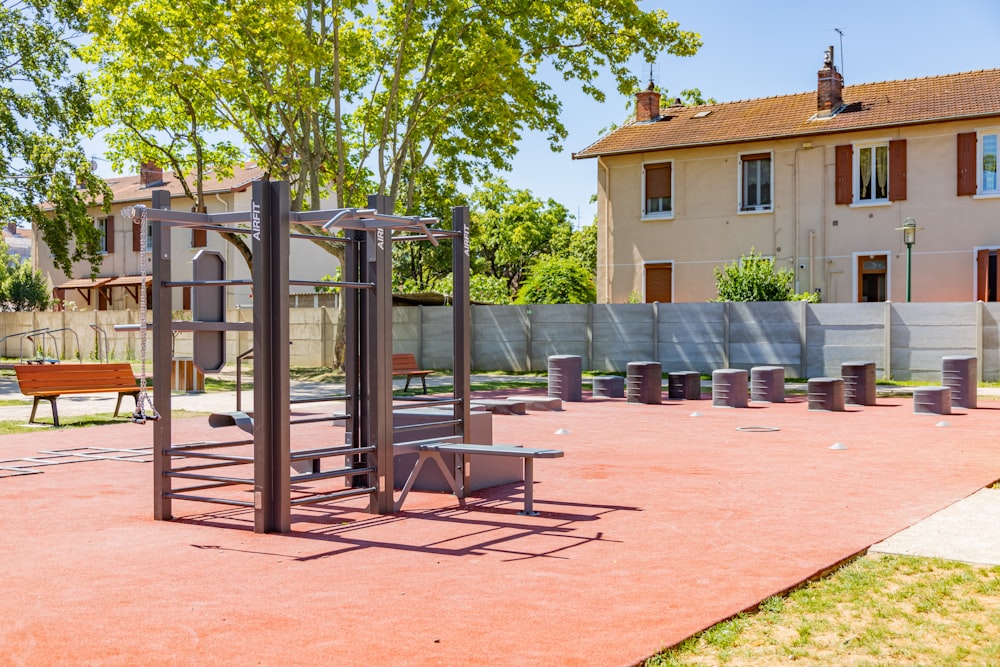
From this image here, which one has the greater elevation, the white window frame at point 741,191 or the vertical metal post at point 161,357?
the white window frame at point 741,191

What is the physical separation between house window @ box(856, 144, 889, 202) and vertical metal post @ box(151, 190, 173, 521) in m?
26.6

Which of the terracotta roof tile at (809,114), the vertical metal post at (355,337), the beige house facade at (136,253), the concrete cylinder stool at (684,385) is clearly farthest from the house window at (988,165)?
the beige house facade at (136,253)

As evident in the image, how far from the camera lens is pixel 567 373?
2091 centimetres

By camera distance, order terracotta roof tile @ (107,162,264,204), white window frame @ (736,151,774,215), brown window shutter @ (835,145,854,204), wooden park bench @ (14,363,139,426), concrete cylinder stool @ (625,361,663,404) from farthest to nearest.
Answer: terracotta roof tile @ (107,162,264,204), white window frame @ (736,151,774,215), brown window shutter @ (835,145,854,204), concrete cylinder stool @ (625,361,663,404), wooden park bench @ (14,363,139,426)

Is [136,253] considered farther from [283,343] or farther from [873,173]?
[283,343]

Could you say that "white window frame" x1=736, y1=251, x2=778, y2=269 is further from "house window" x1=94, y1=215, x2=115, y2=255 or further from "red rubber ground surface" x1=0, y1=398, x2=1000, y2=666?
"house window" x1=94, y1=215, x2=115, y2=255

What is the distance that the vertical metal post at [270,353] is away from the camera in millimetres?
7758

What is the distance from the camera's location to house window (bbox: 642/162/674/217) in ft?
113

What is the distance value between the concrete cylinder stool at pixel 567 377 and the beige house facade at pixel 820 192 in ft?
44.1

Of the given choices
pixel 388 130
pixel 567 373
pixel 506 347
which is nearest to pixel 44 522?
pixel 567 373

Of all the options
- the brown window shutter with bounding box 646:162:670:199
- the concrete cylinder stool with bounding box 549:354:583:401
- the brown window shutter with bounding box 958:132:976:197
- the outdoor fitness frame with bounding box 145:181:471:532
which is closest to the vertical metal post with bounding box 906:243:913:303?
the brown window shutter with bounding box 958:132:976:197

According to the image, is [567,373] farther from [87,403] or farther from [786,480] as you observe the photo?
[786,480]

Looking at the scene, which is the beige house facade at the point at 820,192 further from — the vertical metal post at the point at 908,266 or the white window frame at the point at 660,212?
the vertical metal post at the point at 908,266

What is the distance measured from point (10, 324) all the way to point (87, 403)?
27.2 m
